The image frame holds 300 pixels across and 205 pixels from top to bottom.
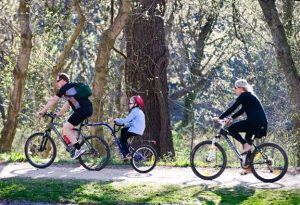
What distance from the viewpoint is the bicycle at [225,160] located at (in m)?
12.3

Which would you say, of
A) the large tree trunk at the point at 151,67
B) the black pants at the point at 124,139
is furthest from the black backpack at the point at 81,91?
the large tree trunk at the point at 151,67

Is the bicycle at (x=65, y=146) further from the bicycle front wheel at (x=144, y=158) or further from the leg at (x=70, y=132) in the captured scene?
the bicycle front wheel at (x=144, y=158)

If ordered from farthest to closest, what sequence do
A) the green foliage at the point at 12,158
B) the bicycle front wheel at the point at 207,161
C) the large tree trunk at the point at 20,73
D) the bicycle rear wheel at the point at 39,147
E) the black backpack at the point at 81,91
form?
the large tree trunk at the point at 20,73 → the green foliage at the point at 12,158 → the bicycle rear wheel at the point at 39,147 → the black backpack at the point at 81,91 → the bicycle front wheel at the point at 207,161

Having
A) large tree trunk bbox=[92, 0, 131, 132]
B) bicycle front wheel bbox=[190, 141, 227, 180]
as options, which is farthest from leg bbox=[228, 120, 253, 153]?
large tree trunk bbox=[92, 0, 131, 132]

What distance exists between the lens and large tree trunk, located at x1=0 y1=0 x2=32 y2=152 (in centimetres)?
1950

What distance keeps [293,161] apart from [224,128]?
5688 millimetres

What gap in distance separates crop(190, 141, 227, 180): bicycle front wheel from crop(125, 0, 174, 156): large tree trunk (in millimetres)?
5929

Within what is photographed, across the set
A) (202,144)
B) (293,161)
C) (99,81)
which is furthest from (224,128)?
(99,81)

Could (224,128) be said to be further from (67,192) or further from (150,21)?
(150,21)

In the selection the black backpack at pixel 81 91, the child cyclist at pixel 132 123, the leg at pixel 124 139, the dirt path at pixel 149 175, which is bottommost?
the dirt path at pixel 149 175

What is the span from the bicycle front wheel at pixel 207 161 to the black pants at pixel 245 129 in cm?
42

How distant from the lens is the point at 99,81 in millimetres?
18703

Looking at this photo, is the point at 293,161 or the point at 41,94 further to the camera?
the point at 41,94

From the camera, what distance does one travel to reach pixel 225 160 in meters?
12.5
